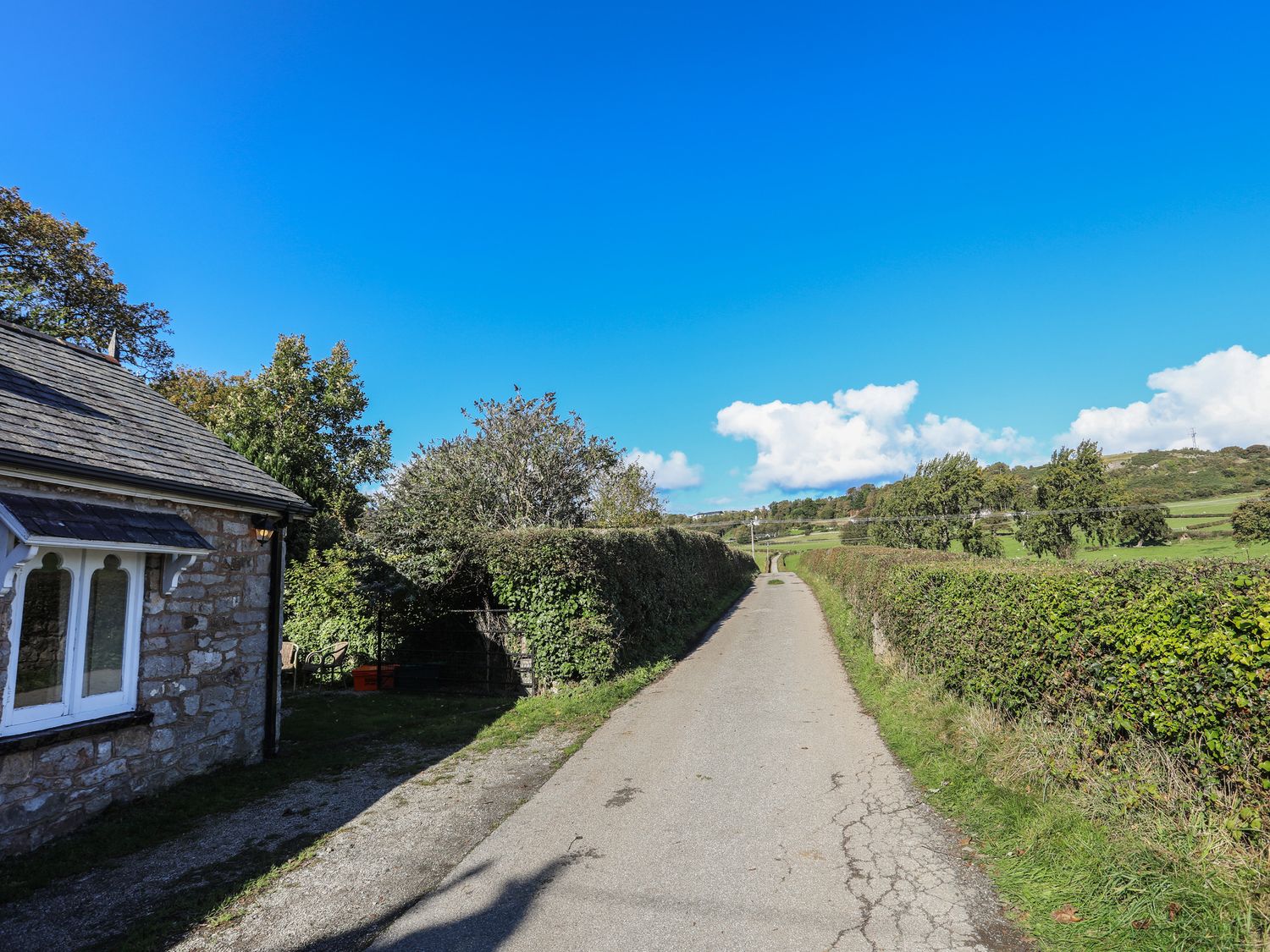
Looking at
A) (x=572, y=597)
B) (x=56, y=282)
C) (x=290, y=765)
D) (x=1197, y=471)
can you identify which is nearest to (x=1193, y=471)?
(x=1197, y=471)

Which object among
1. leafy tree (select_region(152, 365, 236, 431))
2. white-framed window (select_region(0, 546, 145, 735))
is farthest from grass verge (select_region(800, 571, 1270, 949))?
leafy tree (select_region(152, 365, 236, 431))

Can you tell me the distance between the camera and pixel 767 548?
91438 mm

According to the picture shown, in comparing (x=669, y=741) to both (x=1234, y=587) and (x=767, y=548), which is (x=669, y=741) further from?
(x=767, y=548)

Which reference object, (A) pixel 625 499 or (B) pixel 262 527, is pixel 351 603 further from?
(A) pixel 625 499

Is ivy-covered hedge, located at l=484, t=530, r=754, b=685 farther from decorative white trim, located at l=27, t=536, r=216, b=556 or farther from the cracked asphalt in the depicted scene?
decorative white trim, located at l=27, t=536, r=216, b=556

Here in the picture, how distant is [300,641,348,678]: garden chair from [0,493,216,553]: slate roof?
785cm

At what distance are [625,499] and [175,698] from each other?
2754 centimetres

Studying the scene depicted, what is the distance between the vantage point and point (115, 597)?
6.41m

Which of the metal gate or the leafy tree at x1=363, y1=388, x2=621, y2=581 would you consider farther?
the leafy tree at x1=363, y1=388, x2=621, y2=581

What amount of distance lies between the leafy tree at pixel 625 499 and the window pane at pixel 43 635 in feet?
85.2

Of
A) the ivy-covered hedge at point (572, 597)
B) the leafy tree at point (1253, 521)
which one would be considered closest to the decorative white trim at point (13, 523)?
the ivy-covered hedge at point (572, 597)

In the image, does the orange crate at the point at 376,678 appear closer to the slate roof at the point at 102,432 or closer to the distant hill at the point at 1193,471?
Answer: the slate roof at the point at 102,432

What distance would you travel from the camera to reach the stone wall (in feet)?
17.6

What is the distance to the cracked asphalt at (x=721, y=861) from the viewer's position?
3850mm
